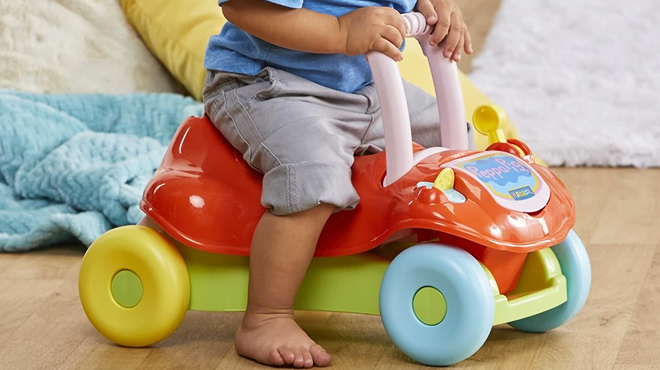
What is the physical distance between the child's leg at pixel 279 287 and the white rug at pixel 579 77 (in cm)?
116

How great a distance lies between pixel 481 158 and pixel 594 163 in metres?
1.06

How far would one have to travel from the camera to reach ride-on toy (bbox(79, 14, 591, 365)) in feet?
3.44

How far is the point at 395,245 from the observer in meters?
1.22

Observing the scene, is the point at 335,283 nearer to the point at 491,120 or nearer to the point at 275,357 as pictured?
the point at 275,357

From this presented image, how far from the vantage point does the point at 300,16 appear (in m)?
1.11

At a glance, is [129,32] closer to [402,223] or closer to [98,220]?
[98,220]

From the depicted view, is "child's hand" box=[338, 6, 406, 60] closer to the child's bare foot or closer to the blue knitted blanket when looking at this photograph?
the child's bare foot

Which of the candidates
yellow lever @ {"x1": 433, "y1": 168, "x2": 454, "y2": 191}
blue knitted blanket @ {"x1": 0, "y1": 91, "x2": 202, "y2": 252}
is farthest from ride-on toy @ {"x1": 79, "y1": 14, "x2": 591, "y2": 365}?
blue knitted blanket @ {"x1": 0, "y1": 91, "x2": 202, "y2": 252}

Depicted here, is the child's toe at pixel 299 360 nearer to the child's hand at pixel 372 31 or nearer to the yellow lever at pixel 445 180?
the yellow lever at pixel 445 180

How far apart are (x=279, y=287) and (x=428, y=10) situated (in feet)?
1.27

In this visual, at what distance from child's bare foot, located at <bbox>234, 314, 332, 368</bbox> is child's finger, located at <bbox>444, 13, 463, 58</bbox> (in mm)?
380

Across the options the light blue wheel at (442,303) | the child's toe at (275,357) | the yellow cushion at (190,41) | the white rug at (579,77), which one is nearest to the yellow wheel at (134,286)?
the child's toe at (275,357)

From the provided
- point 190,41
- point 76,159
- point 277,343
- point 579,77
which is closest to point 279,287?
point 277,343

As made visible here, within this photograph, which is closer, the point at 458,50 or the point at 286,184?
the point at 286,184
